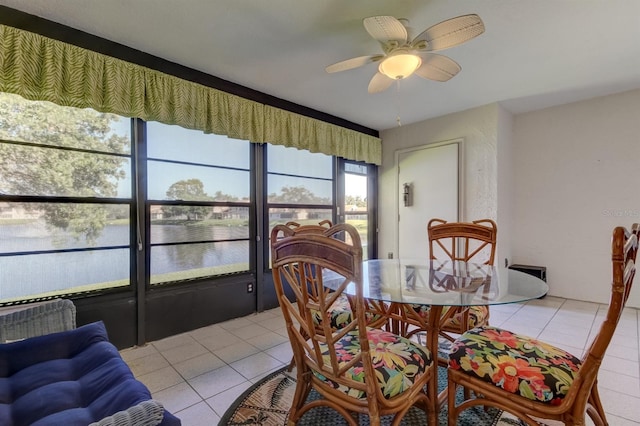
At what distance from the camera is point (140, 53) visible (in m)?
2.48

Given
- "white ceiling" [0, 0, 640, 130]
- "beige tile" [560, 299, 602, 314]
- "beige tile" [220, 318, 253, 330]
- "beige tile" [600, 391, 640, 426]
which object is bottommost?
"beige tile" [220, 318, 253, 330]

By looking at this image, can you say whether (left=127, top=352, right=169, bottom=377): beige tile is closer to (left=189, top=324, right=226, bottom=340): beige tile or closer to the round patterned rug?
(left=189, top=324, right=226, bottom=340): beige tile

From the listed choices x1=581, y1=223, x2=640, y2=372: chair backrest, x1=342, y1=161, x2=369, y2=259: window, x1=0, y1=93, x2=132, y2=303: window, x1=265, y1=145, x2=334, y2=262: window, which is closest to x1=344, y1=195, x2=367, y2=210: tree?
x1=342, y1=161, x2=369, y2=259: window

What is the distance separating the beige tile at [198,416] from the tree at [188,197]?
166 cm

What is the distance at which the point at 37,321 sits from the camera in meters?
1.67

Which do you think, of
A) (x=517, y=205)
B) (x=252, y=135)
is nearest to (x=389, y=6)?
(x=252, y=135)

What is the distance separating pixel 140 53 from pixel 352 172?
117 inches

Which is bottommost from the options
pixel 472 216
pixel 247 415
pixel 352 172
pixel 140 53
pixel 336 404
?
pixel 247 415

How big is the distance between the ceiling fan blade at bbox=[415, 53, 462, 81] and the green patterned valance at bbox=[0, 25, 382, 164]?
5.60ft

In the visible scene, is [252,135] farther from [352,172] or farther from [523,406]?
[523,406]

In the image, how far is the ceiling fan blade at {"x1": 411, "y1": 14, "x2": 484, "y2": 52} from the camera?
5.26ft

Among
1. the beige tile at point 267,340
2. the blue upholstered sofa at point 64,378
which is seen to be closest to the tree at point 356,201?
the beige tile at point 267,340

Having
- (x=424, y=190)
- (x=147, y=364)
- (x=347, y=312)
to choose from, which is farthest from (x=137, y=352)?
(x=424, y=190)

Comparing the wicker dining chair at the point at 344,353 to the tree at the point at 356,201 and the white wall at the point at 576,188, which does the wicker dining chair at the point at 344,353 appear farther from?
the white wall at the point at 576,188
